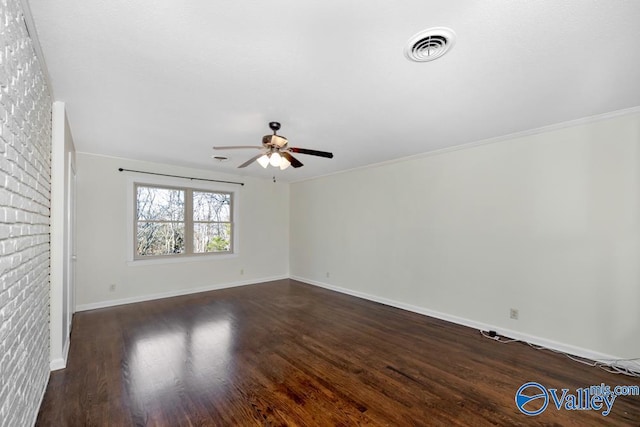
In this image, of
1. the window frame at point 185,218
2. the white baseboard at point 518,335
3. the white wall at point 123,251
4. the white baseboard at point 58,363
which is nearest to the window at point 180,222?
the window frame at point 185,218

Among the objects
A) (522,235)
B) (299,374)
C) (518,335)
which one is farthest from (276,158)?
(518,335)

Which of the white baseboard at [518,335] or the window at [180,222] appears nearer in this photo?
the white baseboard at [518,335]

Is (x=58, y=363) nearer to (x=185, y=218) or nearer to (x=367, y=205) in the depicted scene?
(x=185, y=218)

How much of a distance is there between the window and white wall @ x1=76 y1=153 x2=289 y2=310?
21 centimetres

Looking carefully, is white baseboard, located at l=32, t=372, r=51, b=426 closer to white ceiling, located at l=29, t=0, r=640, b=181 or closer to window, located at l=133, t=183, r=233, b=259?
white ceiling, located at l=29, t=0, r=640, b=181

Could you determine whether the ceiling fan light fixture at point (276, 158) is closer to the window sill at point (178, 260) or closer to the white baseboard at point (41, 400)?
the white baseboard at point (41, 400)

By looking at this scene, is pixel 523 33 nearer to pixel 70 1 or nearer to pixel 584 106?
pixel 584 106

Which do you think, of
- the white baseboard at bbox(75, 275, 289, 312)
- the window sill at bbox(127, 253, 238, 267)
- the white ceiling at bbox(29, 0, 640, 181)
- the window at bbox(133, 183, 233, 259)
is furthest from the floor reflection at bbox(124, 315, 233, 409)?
the white ceiling at bbox(29, 0, 640, 181)

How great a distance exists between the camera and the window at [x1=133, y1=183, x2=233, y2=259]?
5043 millimetres

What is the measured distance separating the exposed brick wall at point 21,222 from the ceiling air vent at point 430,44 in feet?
6.59

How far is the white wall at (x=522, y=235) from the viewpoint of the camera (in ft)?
9.11

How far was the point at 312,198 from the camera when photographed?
21.1 ft

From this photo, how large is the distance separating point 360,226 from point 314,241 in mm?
1416

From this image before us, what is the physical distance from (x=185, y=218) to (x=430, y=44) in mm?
5162
